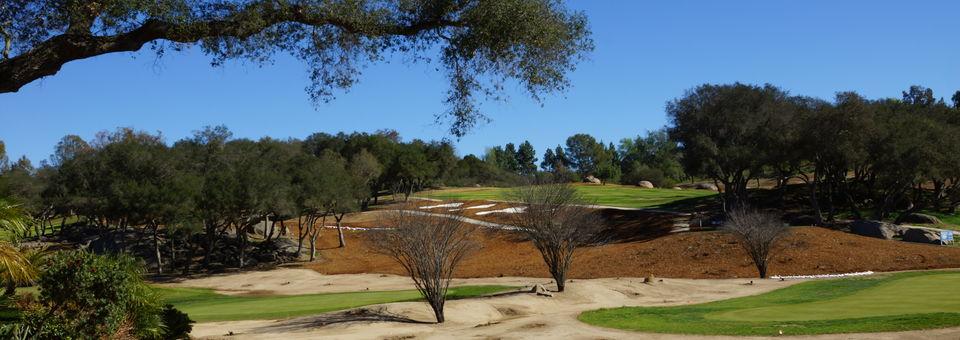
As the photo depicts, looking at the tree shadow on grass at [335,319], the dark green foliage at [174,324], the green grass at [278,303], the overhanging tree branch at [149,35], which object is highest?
the overhanging tree branch at [149,35]

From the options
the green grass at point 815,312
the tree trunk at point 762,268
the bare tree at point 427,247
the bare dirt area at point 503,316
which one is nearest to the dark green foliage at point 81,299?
the bare dirt area at point 503,316

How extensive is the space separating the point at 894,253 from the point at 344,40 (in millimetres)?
32406

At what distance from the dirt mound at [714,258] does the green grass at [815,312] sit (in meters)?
7.35

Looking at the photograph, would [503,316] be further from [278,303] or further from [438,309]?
[278,303]

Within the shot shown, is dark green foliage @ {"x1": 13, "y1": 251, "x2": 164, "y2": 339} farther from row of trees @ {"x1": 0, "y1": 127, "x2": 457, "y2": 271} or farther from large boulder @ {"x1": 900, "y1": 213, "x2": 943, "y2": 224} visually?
large boulder @ {"x1": 900, "y1": 213, "x2": 943, "y2": 224}

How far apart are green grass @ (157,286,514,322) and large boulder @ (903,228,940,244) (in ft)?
74.5

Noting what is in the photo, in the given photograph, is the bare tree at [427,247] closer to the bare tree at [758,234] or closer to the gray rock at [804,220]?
the bare tree at [758,234]

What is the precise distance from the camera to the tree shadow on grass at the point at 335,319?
19391mm

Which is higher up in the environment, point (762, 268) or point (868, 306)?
point (868, 306)

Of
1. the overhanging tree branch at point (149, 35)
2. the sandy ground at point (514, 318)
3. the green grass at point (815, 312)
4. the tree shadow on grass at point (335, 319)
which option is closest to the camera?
the overhanging tree branch at point (149, 35)

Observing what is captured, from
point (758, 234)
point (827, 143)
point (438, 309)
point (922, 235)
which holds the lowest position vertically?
point (438, 309)

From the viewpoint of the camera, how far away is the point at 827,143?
42875mm

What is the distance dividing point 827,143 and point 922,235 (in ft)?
25.7

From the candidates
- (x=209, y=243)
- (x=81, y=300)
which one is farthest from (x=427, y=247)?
(x=209, y=243)
